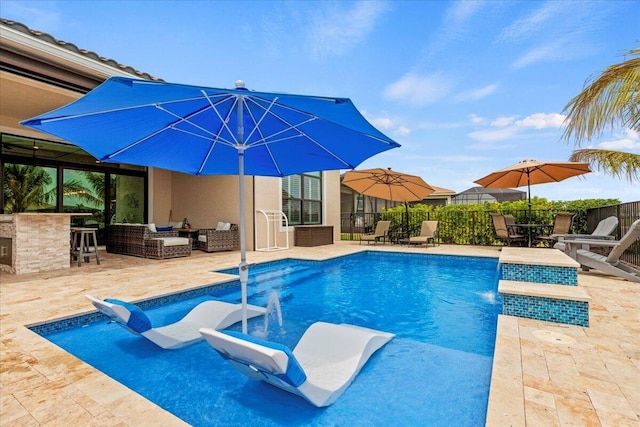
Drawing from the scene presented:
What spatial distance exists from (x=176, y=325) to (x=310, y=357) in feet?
5.52

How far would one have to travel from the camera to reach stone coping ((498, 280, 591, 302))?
3.25m

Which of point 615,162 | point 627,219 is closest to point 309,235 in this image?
point 627,219

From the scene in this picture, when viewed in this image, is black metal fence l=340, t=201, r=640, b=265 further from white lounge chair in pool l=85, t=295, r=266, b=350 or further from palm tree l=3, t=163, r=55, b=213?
palm tree l=3, t=163, r=55, b=213

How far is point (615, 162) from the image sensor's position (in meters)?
7.91

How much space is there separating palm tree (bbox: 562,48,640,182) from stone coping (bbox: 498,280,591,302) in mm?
3299

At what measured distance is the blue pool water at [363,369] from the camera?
2176mm

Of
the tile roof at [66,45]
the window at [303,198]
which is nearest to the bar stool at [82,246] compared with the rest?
the tile roof at [66,45]

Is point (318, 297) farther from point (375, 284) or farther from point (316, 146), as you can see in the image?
point (316, 146)

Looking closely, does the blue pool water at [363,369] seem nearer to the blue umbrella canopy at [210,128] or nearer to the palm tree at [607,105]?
the blue umbrella canopy at [210,128]

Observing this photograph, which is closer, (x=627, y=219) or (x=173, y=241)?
(x=627, y=219)

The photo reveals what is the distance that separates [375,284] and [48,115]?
5262 mm

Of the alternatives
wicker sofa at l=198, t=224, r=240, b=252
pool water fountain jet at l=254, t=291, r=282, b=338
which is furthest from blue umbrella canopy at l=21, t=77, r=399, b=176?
wicker sofa at l=198, t=224, r=240, b=252

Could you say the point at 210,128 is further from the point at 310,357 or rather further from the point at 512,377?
the point at 512,377

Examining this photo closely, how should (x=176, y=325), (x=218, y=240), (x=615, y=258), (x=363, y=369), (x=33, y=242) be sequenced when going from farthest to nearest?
(x=218, y=240) → (x=33, y=242) → (x=615, y=258) → (x=176, y=325) → (x=363, y=369)
